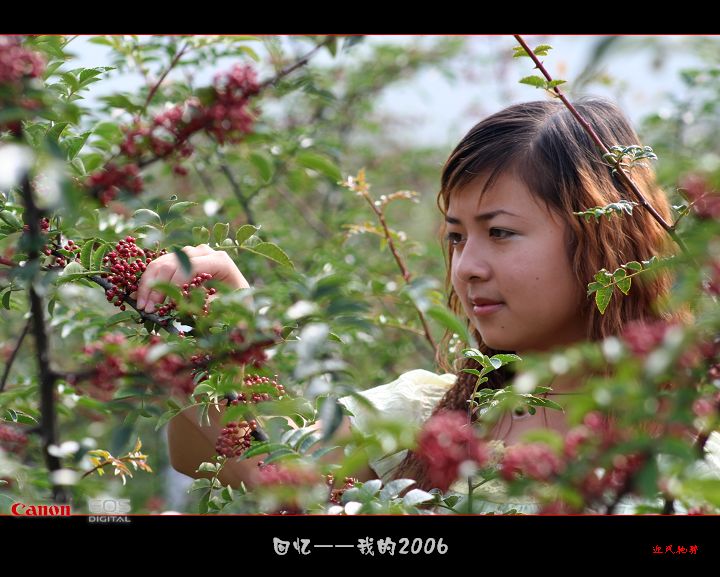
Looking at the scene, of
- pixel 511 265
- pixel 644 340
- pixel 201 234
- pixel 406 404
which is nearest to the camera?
pixel 644 340

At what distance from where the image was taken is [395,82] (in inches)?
134

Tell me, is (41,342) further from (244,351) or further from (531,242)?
(531,242)

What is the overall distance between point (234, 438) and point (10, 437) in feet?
0.82

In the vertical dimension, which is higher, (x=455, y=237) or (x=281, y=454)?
(x=455, y=237)

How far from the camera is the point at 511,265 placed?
128cm

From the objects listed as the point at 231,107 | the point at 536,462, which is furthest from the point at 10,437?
the point at 536,462

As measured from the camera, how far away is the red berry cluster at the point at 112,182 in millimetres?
767

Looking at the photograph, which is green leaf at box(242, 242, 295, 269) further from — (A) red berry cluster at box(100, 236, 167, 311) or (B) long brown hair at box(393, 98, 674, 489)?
(B) long brown hair at box(393, 98, 674, 489)

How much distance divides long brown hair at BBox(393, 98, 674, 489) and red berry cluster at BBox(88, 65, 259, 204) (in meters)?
0.63

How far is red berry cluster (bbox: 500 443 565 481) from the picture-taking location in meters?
0.64

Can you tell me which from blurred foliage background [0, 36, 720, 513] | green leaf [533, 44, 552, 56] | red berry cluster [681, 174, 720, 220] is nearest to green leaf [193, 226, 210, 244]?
blurred foliage background [0, 36, 720, 513]

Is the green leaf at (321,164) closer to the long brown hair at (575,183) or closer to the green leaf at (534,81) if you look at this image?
the green leaf at (534,81)

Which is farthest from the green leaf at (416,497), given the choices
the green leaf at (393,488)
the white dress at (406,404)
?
the white dress at (406,404)
